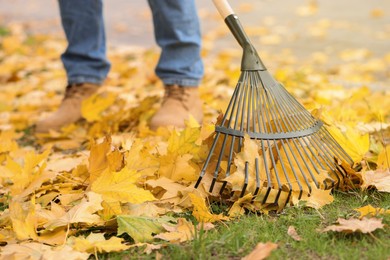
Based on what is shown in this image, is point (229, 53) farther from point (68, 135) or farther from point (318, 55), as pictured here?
point (68, 135)

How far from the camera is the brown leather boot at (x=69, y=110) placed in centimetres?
284

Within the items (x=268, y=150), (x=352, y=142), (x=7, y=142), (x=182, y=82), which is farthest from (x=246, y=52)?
(x=7, y=142)

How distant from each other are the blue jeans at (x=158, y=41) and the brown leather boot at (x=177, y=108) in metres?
0.04

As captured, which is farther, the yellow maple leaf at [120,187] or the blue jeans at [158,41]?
the blue jeans at [158,41]

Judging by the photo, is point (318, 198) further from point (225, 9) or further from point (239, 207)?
point (225, 9)

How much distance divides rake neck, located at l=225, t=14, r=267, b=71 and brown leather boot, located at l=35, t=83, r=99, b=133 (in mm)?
1270

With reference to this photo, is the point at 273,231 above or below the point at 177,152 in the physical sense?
below

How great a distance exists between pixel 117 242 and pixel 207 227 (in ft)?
0.79

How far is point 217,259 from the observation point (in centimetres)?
136

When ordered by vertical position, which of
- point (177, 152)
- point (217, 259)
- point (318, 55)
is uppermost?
point (318, 55)

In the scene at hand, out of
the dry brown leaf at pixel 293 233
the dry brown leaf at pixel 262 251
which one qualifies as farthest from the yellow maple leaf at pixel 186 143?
the dry brown leaf at pixel 262 251

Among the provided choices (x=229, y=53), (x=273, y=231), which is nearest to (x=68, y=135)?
(x=273, y=231)

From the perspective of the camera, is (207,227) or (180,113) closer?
(207,227)

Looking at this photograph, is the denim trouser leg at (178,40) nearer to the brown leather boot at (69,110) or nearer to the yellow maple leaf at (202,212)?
the brown leather boot at (69,110)
